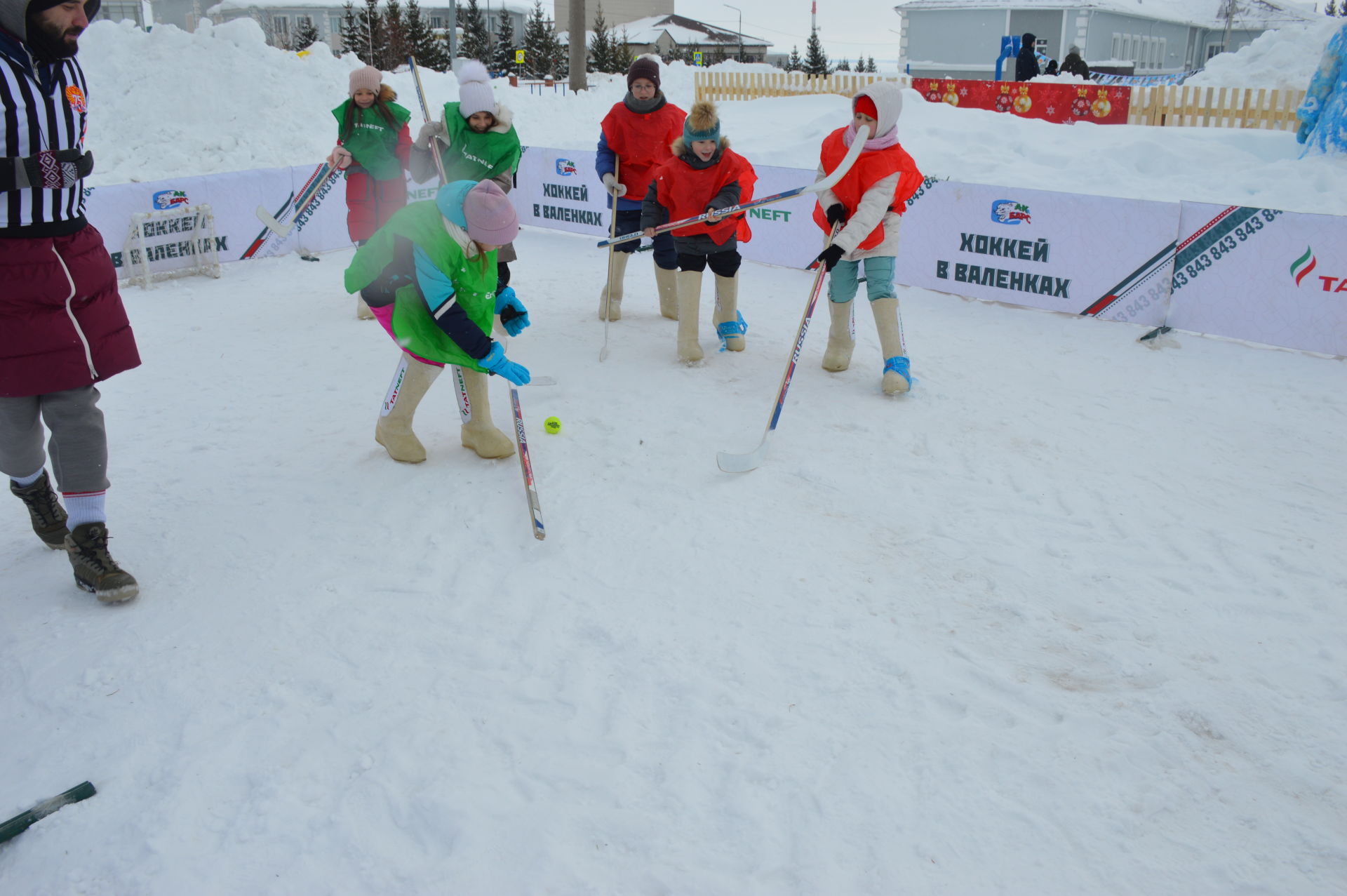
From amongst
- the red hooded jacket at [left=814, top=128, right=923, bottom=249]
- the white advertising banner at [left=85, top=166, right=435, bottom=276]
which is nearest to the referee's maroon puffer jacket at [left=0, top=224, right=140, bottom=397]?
the red hooded jacket at [left=814, top=128, right=923, bottom=249]

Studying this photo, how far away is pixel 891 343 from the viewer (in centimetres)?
536

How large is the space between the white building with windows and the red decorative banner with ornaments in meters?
16.9

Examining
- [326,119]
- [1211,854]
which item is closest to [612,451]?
[1211,854]

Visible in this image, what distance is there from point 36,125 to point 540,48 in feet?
119

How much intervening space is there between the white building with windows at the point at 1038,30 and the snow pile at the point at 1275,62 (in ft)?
51.1

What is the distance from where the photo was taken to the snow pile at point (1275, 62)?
47.0ft

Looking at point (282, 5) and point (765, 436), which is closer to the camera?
point (765, 436)

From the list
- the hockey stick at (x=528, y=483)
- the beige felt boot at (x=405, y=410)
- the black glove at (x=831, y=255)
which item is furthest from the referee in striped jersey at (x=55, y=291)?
the black glove at (x=831, y=255)

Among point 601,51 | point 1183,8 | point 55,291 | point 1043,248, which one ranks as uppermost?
point 1183,8

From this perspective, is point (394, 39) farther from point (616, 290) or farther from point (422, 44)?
point (616, 290)

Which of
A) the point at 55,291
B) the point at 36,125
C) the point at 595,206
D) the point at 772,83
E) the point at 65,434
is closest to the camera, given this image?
the point at 36,125

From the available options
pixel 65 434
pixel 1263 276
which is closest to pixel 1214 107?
pixel 1263 276

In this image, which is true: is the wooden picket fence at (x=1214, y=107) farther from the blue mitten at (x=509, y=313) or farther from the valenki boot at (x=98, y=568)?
the valenki boot at (x=98, y=568)

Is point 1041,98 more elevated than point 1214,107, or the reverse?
point 1041,98
